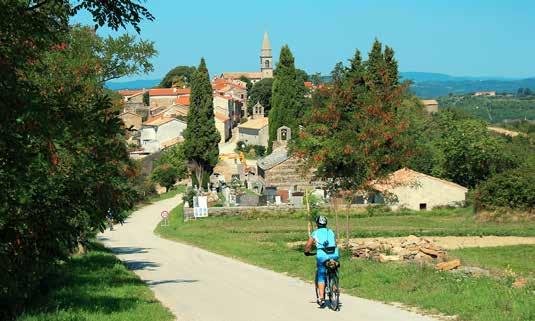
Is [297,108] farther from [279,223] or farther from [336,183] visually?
[336,183]

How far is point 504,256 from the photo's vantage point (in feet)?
101

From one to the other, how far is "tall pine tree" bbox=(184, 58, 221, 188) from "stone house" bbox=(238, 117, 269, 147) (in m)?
41.5

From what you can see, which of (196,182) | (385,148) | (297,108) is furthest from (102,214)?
(297,108)

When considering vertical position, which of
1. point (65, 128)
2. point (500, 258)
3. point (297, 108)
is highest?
point (297, 108)

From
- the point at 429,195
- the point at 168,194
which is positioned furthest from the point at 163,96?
the point at 429,195

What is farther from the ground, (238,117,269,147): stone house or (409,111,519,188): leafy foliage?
(238,117,269,147): stone house

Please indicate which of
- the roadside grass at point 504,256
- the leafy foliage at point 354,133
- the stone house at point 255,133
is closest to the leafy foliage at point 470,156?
the roadside grass at point 504,256

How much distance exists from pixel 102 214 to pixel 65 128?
12.1ft

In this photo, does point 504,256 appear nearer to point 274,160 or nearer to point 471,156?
point 274,160

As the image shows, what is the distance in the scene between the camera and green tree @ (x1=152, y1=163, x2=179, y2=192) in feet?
283

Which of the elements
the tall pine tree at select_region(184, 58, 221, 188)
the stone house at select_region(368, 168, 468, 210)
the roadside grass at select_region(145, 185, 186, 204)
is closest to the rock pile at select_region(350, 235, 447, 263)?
the stone house at select_region(368, 168, 468, 210)

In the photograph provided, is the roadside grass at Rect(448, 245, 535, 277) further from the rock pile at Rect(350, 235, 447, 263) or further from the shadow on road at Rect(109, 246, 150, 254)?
the shadow on road at Rect(109, 246, 150, 254)

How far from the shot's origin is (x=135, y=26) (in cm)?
1102

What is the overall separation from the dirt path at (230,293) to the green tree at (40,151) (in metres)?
2.85
